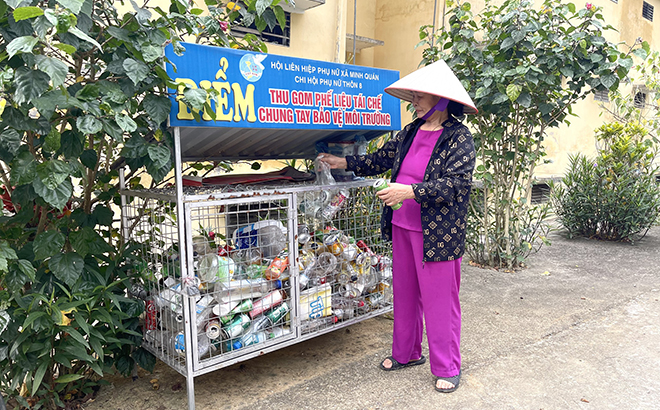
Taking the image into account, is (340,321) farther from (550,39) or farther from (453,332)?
(550,39)

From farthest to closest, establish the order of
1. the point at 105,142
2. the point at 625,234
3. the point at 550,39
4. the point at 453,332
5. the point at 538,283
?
the point at 625,234, the point at 538,283, the point at 550,39, the point at 453,332, the point at 105,142

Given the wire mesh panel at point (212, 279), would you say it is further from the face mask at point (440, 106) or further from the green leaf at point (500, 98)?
the green leaf at point (500, 98)

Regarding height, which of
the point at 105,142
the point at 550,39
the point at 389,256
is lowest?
the point at 389,256

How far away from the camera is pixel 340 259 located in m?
3.03

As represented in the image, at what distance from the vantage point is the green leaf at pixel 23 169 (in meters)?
1.87

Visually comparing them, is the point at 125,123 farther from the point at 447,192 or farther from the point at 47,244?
the point at 447,192

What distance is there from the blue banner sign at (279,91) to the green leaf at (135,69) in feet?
0.53

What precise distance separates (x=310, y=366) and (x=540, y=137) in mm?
3250

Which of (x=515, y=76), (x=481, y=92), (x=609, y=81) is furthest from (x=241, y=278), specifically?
(x=609, y=81)

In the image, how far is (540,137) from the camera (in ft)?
15.5

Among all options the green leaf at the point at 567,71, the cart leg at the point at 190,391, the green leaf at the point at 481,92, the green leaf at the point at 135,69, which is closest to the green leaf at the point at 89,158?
the green leaf at the point at 135,69

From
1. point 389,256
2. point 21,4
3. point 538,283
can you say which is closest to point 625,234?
point 538,283

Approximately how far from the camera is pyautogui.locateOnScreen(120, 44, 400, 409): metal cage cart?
2.32 meters

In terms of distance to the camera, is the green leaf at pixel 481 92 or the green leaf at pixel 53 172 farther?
the green leaf at pixel 481 92
